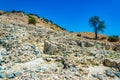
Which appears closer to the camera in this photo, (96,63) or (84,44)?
(96,63)

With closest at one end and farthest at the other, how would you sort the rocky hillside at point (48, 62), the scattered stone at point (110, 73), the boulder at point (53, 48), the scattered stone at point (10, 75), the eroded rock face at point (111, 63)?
the scattered stone at point (10, 75)
the rocky hillside at point (48, 62)
the scattered stone at point (110, 73)
the eroded rock face at point (111, 63)
the boulder at point (53, 48)

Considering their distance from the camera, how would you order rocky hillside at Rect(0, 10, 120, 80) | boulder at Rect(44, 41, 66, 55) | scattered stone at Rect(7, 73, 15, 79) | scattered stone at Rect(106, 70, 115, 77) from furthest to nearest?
1. boulder at Rect(44, 41, 66, 55)
2. scattered stone at Rect(106, 70, 115, 77)
3. rocky hillside at Rect(0, 10, 120, 80)
4. scattered stone at Rect(7, 73, 15, 79)

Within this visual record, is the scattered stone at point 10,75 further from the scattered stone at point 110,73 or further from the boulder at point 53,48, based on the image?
the scattered stone at point 110,73

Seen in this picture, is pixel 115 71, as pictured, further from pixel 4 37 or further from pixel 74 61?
pixel 4 37

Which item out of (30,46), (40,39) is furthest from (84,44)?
(30,46)

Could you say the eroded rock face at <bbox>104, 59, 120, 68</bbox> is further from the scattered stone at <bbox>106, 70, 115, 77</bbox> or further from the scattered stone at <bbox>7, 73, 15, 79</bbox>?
the scattered stone at <bbox>7, 73, 15, 79</bbox>

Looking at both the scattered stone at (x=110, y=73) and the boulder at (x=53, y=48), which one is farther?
the boulder at (x=53, y=48)

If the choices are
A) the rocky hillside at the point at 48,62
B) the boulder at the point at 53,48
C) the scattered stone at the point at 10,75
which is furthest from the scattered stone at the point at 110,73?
the scattered stone at the point at 10,75

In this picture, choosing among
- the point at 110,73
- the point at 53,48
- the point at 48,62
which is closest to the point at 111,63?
the point at 110,73

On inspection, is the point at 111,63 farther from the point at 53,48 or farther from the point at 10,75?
the point at 10,75

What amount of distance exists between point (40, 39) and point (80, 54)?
554 centimetres

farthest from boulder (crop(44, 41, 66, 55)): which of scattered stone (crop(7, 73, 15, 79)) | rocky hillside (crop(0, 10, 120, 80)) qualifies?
scattered stone (crop(7, 73, 15, 79))

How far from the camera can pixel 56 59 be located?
67.8 feet

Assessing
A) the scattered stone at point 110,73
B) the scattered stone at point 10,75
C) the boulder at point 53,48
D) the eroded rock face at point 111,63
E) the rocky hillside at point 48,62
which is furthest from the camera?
the boulder at point 53,48
